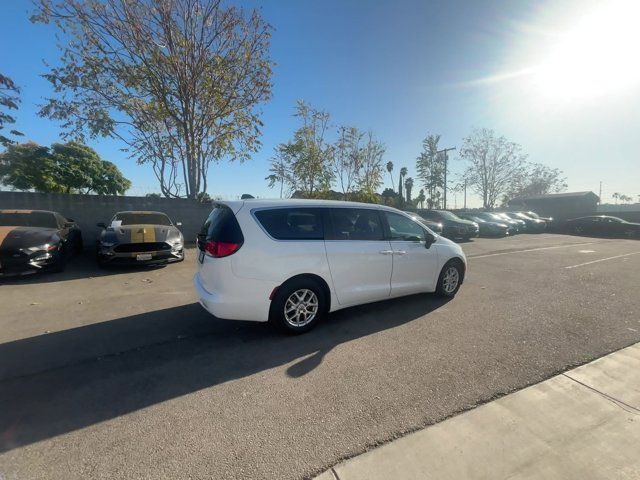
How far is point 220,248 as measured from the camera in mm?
3518

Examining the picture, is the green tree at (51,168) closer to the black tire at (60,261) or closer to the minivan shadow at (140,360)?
the black tire at (60,261)

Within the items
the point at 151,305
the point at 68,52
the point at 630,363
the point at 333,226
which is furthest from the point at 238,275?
the point at 68,52

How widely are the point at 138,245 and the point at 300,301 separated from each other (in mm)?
5316

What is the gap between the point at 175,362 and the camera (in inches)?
124

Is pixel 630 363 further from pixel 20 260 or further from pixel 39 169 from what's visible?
pixel 39 169

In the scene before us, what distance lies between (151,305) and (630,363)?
6276 millimetres

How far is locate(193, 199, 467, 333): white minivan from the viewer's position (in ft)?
11.4

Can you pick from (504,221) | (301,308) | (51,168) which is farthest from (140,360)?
(51,168)

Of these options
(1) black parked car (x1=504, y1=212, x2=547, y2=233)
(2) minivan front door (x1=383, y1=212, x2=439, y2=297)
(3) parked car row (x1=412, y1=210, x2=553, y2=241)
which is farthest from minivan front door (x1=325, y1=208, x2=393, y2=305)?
(1) black parked car (x1=504, y1=212, x2=547, y2=233)

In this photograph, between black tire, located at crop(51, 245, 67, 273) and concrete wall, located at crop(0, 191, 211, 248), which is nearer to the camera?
black tire, located at crop(51, 245, 67, 273)

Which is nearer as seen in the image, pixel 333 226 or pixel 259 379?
pixel 259 379

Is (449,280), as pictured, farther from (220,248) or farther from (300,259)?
(220,248)

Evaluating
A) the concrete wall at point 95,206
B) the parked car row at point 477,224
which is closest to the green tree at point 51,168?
the concrete wall at point 95,206

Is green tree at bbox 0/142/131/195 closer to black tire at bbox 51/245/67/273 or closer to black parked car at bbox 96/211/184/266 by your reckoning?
black tire at bbox 51/245/67/273
